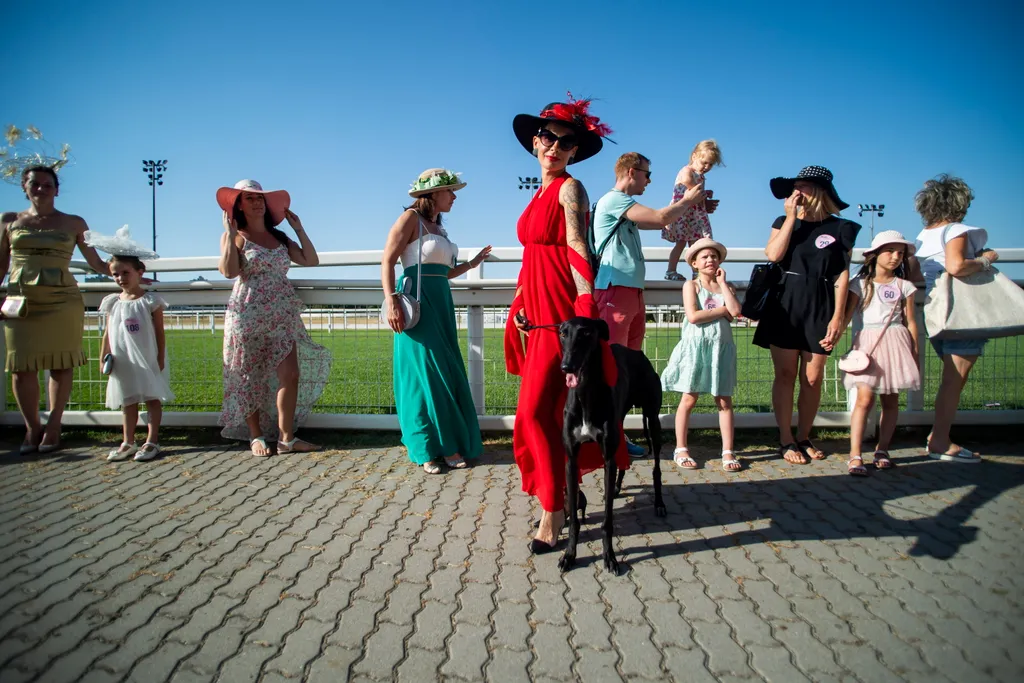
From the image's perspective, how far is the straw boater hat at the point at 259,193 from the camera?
4957 millimetres

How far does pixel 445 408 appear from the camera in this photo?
4.80 metres

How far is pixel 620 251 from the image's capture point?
3.94m

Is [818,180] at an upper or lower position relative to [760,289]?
upper

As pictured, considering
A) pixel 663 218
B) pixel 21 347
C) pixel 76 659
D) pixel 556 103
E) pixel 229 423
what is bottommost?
pixel 76 659

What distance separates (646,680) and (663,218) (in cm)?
253

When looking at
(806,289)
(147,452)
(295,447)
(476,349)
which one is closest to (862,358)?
(806,289)

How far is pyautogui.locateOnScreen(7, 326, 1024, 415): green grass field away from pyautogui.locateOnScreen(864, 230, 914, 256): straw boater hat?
4.17ft

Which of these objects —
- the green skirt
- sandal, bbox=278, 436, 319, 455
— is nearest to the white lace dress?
sandal, bbox=278, 436, 319, 455

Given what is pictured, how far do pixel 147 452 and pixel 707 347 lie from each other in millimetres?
5032

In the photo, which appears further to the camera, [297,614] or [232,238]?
[232,238]

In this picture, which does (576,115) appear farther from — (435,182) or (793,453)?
(793,453)

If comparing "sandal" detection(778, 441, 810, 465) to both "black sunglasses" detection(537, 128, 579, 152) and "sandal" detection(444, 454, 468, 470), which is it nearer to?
"sandal" detection(444, 454, 468, 470)

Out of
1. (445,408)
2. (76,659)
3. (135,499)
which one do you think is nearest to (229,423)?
(135,499)

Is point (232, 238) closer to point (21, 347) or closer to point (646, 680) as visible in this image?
point (21, 347)
